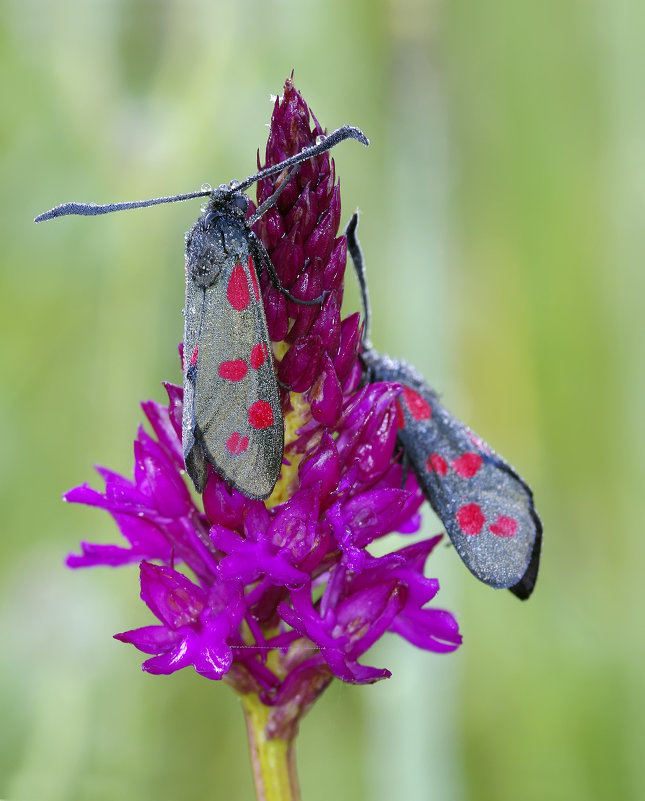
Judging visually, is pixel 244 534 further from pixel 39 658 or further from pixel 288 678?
pixel 39 658

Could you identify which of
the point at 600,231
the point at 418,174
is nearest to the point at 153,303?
the point at 418,174

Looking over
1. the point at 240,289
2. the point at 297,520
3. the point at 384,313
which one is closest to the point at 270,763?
the point at 297,520

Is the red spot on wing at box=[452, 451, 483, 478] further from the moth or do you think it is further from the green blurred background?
the green blurred background

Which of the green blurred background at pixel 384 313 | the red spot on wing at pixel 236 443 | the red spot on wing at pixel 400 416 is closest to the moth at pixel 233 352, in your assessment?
the red spot on wing at pixel 236 443

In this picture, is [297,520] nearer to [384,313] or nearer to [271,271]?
[271,271]

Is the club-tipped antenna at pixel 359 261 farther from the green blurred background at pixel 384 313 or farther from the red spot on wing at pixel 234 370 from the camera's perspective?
the green blurred background at pixel 384 313

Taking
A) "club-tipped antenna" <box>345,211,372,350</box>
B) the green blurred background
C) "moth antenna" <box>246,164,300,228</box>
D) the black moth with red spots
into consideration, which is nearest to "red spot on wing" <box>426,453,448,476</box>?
the black moth with red spots
